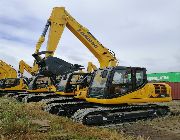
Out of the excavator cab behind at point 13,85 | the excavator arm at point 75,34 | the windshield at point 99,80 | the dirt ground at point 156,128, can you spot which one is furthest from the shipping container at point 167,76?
the windshield at point 99,80

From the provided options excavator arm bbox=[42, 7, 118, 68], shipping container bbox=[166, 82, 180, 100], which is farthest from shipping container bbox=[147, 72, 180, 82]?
excavator arm bbox=[42, 7, 118, 68]

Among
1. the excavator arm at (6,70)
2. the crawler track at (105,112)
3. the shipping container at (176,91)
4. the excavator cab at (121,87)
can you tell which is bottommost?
the crawler track at (105,112)

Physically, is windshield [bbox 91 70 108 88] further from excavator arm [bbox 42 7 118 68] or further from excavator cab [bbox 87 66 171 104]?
excavator arm [bbox 42 7 118 68]

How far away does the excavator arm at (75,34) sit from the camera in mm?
20047

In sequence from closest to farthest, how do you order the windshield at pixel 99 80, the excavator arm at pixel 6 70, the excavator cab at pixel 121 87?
the excavator cab at pixel 121 87
the windshield at pixel 99 80
the excavator arm at pixel 6 70

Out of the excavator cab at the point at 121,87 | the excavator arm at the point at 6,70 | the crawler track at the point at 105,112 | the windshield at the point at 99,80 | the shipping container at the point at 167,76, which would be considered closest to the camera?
the crawler track at the point at 105,112

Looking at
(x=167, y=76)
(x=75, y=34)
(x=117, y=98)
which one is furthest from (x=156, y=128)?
(x=167, y=76)

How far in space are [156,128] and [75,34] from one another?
10455 mm

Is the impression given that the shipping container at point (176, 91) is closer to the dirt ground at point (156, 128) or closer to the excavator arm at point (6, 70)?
the excavator arm at point (6, 70)

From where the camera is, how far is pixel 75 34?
20797 mm

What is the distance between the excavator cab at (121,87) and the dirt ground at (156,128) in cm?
110

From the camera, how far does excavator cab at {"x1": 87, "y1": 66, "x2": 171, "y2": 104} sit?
1345cm

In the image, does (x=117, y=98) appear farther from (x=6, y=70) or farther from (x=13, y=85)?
(x=6, y=70)

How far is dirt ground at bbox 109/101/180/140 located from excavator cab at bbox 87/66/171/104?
3.60 feet
